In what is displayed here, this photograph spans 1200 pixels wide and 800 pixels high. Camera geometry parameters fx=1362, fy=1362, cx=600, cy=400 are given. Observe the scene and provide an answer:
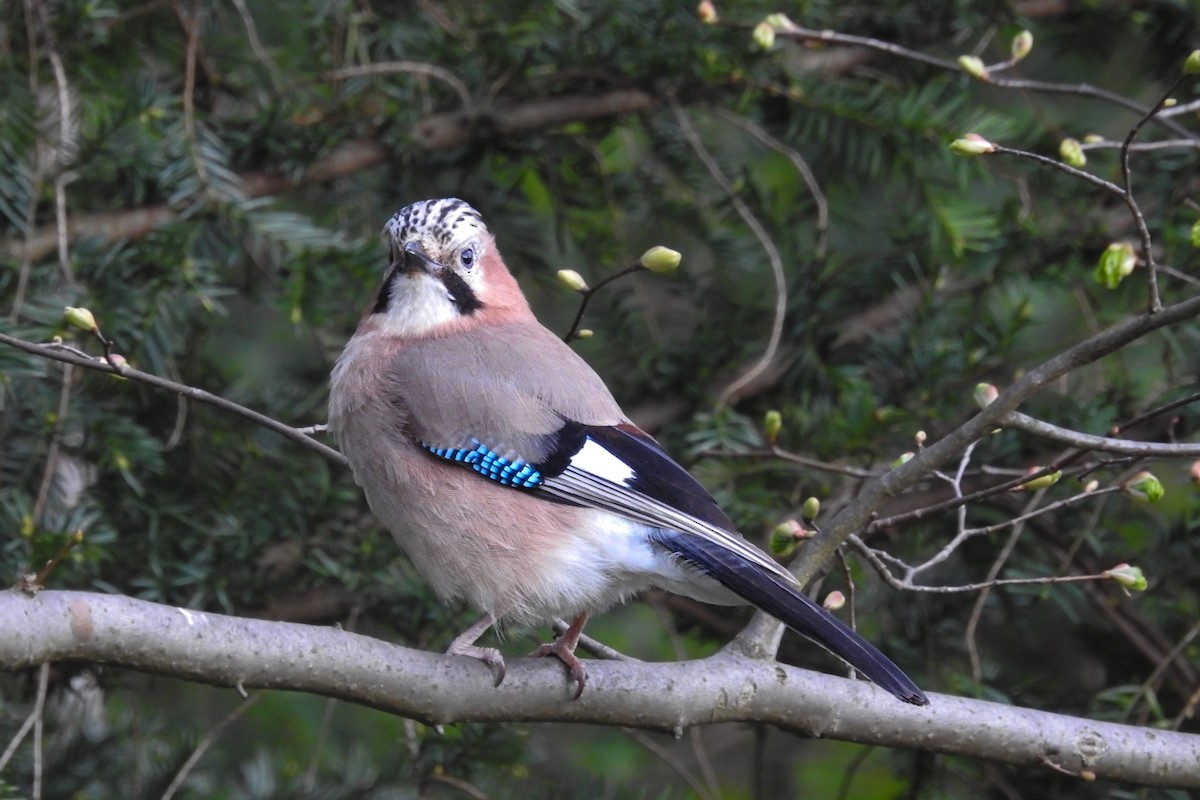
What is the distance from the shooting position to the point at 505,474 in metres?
2.71

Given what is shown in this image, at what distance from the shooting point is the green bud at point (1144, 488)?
2.22m

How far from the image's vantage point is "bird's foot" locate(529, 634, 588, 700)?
237 cm

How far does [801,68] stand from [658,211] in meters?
0.52

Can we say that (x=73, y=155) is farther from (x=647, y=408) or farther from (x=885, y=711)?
(x=885, y=711)

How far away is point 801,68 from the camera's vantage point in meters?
3.52

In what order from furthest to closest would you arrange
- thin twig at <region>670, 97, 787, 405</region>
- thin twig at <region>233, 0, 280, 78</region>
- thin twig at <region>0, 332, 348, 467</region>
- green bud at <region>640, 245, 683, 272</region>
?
thin twig at <region>233, 0, 280, 78</region> < thin twig at <region>670, 97, 787, 405</region> < green bud at <region>640, 245, 683, 272</region> < thin twig at <region>0, 332, 348, 467</region>

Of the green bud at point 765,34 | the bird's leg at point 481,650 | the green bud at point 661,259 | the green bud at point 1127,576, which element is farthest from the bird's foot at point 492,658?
the green bud at point 765,34

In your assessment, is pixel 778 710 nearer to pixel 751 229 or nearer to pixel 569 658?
pixel 569 658

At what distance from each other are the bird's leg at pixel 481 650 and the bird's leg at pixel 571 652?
4.1 inches

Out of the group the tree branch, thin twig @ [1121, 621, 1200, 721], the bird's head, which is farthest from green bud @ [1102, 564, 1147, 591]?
the tree branch

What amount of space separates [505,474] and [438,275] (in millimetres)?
569

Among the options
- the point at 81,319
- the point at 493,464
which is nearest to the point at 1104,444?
the point at 493,464

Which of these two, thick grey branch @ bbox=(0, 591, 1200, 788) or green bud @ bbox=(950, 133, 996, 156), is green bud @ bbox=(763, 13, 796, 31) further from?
thick grey branch @ bbox=(0, 591, 1200, 788)

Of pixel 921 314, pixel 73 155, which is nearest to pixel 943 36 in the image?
pixel 921 314
